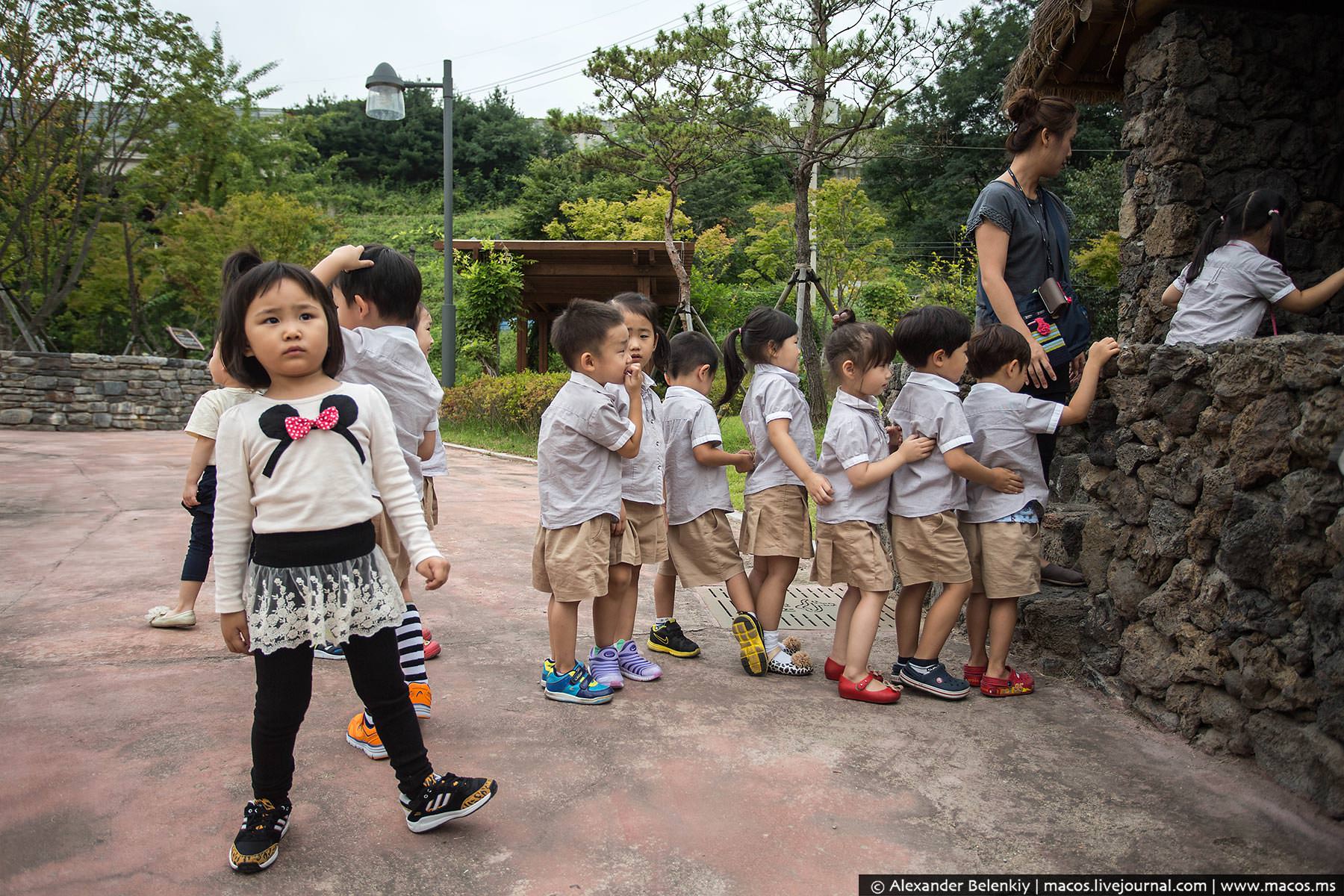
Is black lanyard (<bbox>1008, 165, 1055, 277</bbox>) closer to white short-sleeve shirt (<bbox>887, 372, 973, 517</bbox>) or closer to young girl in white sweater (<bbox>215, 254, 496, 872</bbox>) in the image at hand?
white short-sleeve shirt (<bbox>887, 372, 973, 517</bbox>)

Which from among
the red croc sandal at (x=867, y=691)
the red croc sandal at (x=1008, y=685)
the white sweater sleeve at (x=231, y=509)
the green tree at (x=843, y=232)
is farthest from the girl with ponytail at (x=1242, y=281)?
the green tree at (x=843, y=232)

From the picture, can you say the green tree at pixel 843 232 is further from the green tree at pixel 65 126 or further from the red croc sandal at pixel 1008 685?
the red croc sandal at pixel 1008 685

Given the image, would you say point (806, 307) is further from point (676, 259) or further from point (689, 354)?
point (689, 354)

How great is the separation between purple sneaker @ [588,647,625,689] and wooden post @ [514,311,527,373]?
1437 cm

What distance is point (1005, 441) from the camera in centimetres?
346

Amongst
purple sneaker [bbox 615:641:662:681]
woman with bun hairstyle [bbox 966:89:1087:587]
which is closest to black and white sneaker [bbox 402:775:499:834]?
purple sneaker [bbox 615:641:662:681]

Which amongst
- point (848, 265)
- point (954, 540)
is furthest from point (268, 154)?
point (954, 540)

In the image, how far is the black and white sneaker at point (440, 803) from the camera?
2.31 m

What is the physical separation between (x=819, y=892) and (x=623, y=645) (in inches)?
65.2

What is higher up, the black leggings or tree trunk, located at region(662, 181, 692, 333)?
tree trunk, located at region(662, 181, 692, 333)

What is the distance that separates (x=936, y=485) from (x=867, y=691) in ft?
2.61

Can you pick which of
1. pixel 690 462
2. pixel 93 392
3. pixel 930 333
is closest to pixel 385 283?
pixel 690 462

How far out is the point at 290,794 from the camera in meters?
2.54

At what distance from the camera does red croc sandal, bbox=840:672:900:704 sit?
11.0ft
